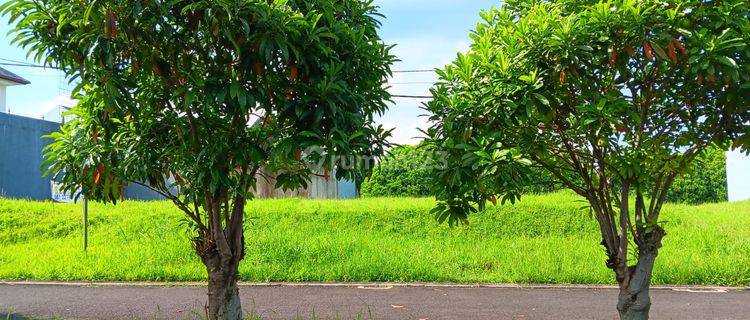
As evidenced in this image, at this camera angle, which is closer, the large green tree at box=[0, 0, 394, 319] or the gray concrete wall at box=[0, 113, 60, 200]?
the large green tree at box=[0, 0, 394, 319]

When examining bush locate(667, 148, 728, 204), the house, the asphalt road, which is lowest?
the asphalt road

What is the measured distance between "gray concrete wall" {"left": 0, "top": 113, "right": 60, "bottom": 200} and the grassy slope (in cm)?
331

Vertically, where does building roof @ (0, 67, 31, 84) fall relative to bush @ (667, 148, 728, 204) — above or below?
above

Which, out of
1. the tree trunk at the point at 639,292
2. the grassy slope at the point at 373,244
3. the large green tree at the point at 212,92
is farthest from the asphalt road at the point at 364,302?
the large green tree at the point at 212,92

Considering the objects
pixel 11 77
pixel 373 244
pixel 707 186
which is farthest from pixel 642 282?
pixel 11 77

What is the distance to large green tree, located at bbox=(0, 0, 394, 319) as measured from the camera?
Result: 348cm

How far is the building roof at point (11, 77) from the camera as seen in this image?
23.8 metres

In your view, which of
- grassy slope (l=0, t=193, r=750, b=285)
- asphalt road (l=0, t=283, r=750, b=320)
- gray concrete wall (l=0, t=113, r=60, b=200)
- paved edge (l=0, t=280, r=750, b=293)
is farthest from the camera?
gray concrete wall (l=0, t=113, r=60, b=200)

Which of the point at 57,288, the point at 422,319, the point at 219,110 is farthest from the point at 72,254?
the point at 219,110

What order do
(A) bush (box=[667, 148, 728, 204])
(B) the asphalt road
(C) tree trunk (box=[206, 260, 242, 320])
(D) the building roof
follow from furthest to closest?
(D) the building roof < (A) bush (box=[667, 148, 728, 204]) < (B) the asphalt road < (C) tree trunk (box=[206, 260, 242, 320])

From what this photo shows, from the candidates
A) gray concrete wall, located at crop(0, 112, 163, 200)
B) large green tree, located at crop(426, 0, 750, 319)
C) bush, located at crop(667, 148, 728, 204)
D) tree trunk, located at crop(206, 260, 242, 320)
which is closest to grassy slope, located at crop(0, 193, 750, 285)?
bush, located at crop(667, 148, 728, 204)

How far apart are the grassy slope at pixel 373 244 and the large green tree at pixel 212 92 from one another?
15.2 feet

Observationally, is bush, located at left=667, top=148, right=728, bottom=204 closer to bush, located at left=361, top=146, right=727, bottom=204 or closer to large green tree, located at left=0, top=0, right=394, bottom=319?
bush, located at left=361, top=146, right=727, bottom=204

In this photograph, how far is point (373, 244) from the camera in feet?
34.2
